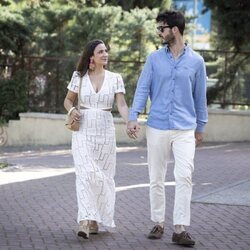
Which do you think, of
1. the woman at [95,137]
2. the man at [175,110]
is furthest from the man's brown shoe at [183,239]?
the woman at [95,137]

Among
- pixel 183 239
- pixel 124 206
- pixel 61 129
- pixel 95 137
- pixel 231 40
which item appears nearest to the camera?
pixel 183 239

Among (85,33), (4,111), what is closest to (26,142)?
(4,111)

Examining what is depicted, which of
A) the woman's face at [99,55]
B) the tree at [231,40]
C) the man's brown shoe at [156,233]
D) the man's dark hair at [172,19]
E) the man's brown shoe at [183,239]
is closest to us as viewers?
the man's brown shoe at [183,239]

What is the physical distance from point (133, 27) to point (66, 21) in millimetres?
1881

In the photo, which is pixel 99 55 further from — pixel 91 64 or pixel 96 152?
pixel 96 152

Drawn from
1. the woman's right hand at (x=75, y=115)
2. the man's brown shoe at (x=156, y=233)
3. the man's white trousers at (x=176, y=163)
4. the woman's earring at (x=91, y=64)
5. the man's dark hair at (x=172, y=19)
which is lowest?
the man's brown shoe at (x=156, y=233)

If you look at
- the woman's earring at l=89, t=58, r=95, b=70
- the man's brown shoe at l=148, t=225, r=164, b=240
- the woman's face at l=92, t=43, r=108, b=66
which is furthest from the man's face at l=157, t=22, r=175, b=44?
the man's brown shoe at l=148, t=225, r=164, b=240

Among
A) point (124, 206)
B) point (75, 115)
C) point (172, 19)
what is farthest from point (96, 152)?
point (124, 206)

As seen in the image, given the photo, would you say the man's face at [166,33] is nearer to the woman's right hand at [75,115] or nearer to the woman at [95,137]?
the woman at [95,137]

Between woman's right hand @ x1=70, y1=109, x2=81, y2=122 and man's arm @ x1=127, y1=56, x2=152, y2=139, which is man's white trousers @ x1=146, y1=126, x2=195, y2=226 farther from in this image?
woman's right hand @ x1=70, y1=109, x2=81, y2=122

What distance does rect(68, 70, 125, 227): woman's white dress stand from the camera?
6715 mm

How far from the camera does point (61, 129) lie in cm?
1664

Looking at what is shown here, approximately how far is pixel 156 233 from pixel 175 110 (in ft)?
3.63

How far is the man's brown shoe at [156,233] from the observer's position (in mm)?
6656
